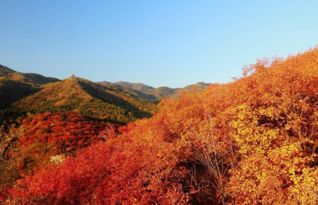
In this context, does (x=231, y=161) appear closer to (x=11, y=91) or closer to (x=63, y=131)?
(x=63, y=131)

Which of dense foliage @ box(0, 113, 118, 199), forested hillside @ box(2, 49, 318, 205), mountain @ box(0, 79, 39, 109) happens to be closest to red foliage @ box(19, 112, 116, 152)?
dense foliage @ box(0, 113, 118, 199)

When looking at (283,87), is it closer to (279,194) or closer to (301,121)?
(301,121)

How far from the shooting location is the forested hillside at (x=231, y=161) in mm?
27175

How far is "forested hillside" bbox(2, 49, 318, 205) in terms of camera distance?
27.2m

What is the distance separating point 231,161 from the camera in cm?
3281

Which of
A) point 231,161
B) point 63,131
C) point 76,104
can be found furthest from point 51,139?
point 76,104

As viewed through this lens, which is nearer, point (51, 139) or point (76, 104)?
point (51, 139)

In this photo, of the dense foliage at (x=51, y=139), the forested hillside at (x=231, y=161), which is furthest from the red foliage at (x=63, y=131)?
the forested hillside at (x=231, y=161)

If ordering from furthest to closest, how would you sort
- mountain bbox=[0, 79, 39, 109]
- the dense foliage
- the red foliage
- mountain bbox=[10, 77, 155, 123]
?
mountain bbox=[0, 79, 39, 109] < mountain bbox=[10, 77, 155, 123] < the red foliage < the dense foliage

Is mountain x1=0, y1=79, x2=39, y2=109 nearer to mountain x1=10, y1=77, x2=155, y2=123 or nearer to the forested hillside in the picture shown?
mountain x1=10, y1=77, x2=155, y2=123

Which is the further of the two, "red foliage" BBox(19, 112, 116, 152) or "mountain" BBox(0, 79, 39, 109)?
"mountain" BBox(0, 79, 39, 109)

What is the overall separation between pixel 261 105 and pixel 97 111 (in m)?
81.0

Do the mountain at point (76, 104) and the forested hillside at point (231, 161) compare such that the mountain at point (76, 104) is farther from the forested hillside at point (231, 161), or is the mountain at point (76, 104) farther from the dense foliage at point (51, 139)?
the forested hillside at point (231, 161)

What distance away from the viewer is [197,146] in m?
36.8
